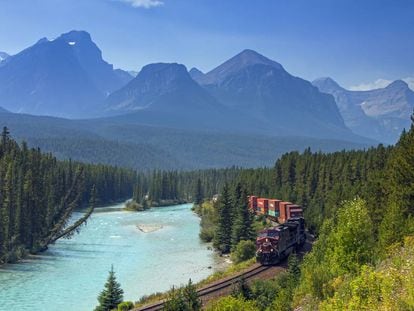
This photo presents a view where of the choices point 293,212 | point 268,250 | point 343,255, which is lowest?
point 268,250

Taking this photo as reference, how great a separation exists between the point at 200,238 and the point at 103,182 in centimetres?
10248

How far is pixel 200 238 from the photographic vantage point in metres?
103

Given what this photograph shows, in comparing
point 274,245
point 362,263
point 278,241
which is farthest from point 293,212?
point 362,263

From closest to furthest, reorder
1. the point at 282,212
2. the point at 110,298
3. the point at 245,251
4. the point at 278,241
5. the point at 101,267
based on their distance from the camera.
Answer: the point at 110,298 < the point at 278,241 < the point at 245,251 < the point at 101,267 < the point at 282,212

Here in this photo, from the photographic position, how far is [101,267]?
74250 mm

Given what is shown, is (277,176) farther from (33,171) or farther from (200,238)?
(33,171)

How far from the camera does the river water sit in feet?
188

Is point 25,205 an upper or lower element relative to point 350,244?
lower

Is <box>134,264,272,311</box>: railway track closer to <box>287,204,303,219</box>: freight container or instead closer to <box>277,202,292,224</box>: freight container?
<box>287,204,303,219</box>: freight container

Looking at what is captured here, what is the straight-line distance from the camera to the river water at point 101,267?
2253 inches

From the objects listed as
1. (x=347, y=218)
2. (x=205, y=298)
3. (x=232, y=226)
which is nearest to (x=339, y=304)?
(x=347, y=218)

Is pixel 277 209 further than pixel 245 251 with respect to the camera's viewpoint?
Yes

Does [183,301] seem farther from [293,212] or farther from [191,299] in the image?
[293,212]

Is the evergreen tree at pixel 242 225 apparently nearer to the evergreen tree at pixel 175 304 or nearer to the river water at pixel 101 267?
the river water at pixel 101 267
